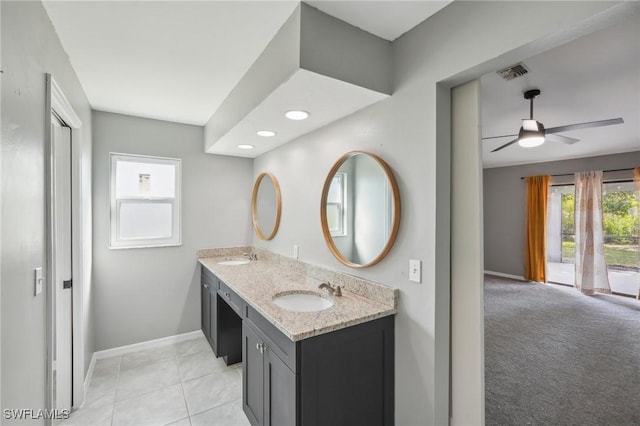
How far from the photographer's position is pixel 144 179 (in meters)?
3.17

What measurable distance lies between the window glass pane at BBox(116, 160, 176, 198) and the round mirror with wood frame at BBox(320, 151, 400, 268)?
2.00 m

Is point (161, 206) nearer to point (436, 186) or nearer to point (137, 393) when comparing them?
point (137, 393)

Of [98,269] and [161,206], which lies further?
[161,206]

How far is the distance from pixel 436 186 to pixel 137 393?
2735 mm

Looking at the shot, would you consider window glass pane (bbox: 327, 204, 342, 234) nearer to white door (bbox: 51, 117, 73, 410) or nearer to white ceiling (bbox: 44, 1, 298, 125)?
white ceiling (bbox: 44, 1, 298, 125)

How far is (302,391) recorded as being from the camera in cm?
139

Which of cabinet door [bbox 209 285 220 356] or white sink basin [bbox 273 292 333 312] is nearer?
white sink basin [bbox 273 292 333 312]

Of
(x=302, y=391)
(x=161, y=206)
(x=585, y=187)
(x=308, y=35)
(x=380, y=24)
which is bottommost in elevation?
(x=302, y=391)

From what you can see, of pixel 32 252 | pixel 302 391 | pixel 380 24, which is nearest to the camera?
pixel 32 252

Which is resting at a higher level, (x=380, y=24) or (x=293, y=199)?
(x=380, y=24)

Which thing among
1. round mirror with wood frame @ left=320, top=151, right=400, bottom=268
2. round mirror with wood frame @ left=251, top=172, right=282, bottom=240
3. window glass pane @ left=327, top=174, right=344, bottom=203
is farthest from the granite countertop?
window glass pane @ left=327, top=174, right=344, bottom=203

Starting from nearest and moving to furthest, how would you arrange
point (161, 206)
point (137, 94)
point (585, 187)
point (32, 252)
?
point (32, 252) < point (137, 94) < point (161, 206) < point (585, 187)

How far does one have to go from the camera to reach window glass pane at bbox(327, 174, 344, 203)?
7.32 feet

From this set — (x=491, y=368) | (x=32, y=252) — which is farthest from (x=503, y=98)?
(x=32, y=252)
